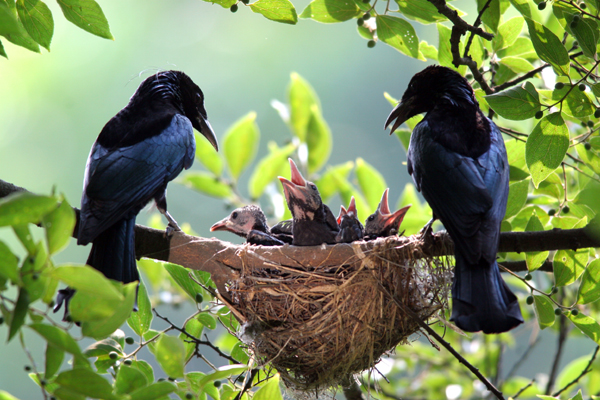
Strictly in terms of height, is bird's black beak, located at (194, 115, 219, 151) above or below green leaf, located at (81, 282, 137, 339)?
above

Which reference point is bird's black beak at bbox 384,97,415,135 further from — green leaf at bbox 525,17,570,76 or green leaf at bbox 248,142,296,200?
green leaf at bbox 525,17,570,76

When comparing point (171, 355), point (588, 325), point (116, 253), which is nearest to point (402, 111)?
point (588, 325)

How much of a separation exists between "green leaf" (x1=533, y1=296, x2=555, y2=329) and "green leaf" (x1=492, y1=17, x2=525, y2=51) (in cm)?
128

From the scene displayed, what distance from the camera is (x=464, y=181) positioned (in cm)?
235

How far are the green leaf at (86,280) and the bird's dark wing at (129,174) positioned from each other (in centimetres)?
118

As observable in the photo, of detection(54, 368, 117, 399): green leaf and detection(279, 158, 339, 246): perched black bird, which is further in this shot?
detection(279, 158, 339, 246): perched black bird

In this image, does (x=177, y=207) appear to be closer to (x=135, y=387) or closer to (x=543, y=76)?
(x=543, y=76)

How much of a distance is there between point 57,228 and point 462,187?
172 cm

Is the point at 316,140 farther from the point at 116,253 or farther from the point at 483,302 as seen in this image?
the point at 483,302

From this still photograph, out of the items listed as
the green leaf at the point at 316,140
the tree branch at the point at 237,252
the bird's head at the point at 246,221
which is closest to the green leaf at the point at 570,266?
the tree branch at the point at 237,252

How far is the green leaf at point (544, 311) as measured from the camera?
2342 mm

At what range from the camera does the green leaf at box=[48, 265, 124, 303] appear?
1.12 metres

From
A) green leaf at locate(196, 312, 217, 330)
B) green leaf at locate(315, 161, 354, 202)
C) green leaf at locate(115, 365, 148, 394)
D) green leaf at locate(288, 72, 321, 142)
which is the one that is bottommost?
green leaf at locate(115, 365, 148, 394)

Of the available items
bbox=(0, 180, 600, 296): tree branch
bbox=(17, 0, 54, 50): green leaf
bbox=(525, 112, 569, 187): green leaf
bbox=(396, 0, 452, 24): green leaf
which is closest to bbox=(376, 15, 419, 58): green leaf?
bbox=(396, 0, 452, 24): green leaf
